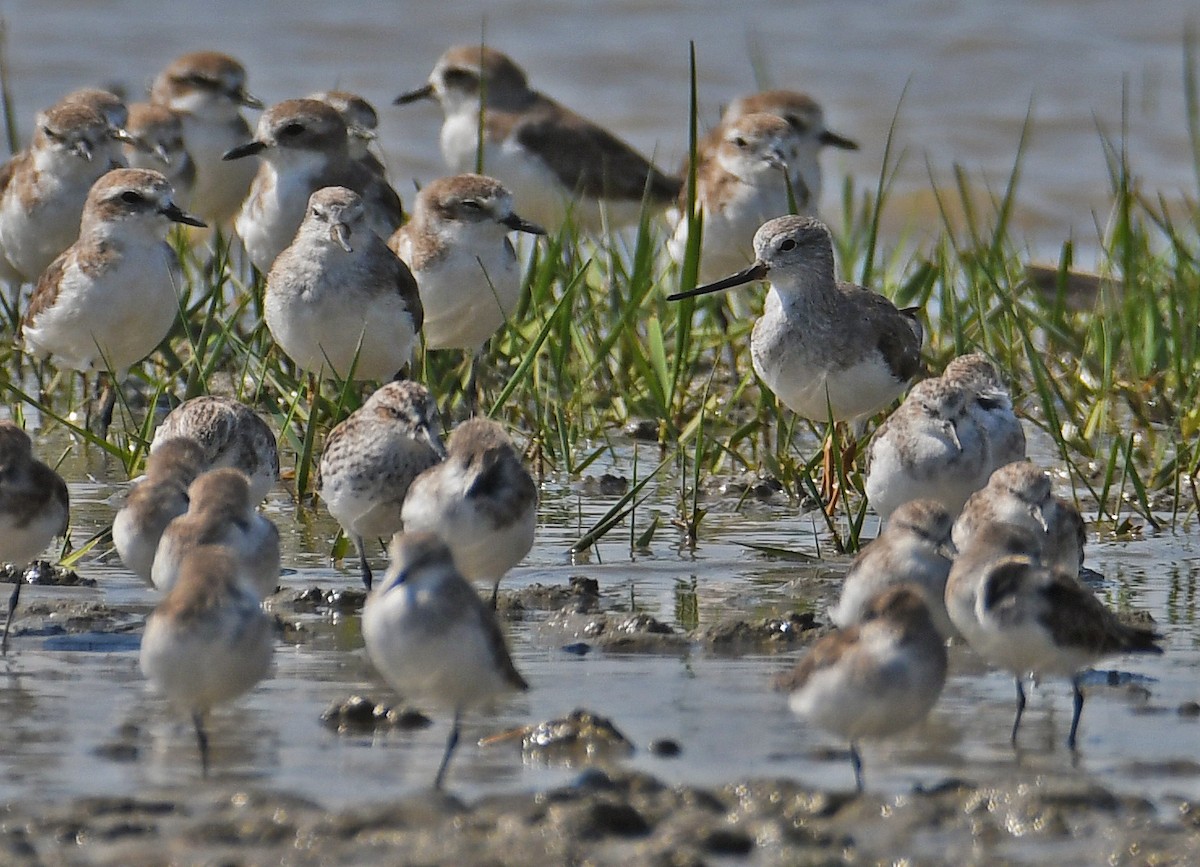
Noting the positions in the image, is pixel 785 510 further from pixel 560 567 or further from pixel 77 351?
pixel 77 351

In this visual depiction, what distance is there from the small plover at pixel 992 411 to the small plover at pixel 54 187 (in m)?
5.17

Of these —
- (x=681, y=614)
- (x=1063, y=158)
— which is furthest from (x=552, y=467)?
(x=1063, y=158)

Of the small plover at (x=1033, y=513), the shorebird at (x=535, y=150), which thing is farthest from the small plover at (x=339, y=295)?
the shorebird at (x=535, y=150)

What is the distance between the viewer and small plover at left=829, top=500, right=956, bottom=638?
5.74 m

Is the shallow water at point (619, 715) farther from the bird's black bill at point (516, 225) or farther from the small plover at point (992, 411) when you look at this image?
the bird's black bill at point (516, 225)

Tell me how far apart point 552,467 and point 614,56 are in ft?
38.7

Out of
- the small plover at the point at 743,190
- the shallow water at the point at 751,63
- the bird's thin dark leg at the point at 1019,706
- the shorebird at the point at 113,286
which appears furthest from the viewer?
the shallow water at the point at 751,63

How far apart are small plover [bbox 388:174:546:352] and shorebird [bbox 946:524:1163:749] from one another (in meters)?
4.27

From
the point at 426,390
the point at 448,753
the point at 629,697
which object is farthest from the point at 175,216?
the point at 448,753

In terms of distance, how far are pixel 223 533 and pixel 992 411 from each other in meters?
2.94

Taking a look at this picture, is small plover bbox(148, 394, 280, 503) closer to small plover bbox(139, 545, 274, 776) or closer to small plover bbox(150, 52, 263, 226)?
small plover bbox(139, 545, 274, 776)

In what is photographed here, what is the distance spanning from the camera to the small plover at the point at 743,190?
11.5 metres

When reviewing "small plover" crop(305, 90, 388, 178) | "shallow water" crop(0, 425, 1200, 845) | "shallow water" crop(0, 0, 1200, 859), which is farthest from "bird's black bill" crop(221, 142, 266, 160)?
"shallow water" crop(0, 425, 1200, 845)

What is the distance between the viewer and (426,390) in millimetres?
6961
